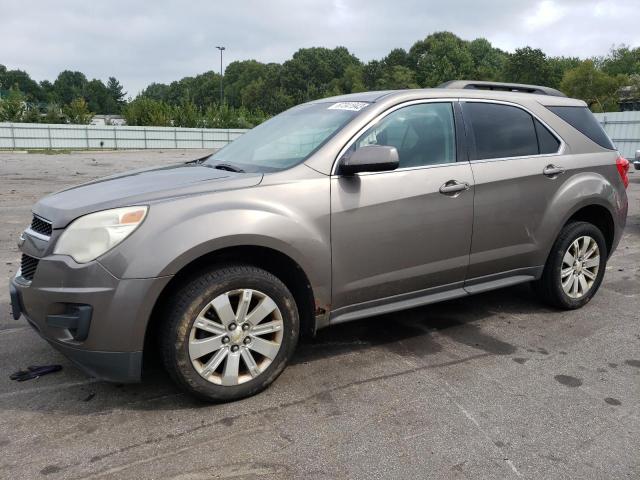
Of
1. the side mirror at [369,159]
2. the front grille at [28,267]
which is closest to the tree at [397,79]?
the side mirror at [369,159]

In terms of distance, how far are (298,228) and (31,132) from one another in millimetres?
40207

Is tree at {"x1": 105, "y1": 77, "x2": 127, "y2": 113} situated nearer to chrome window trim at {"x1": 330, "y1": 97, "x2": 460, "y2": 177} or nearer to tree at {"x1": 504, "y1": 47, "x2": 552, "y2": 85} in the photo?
tree at {"x1": 504, "y1": 47, "x2": 552, "y2": 85}

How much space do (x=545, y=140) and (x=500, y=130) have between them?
1.55 ft

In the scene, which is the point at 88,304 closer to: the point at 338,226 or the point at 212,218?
the point at 212,218

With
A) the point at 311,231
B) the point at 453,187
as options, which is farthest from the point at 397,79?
the point at 311,231

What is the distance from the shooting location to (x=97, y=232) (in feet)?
8.86

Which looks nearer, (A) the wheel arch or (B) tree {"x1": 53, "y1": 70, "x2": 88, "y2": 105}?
(A) the wheel arch

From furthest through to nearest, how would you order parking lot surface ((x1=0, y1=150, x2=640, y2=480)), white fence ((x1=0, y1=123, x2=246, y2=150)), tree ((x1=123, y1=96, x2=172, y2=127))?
tree ((x1=123, y1=96, x2=172, y2=127)) → white fence ((x1=0, y1=123, x2=246, y2=150)) → parking lot surface ((x1=0, y1=150, x2=640, y2=480))

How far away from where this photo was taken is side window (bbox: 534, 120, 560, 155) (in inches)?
165

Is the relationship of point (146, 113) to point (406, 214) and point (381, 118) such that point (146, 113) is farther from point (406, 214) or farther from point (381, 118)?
point (406, 214)

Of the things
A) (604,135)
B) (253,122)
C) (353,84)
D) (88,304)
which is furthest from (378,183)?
(353,84)

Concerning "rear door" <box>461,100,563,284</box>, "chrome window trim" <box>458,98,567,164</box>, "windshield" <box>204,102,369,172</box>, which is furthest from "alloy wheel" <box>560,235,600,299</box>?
"windshield" <box>204,102,369,172</box>

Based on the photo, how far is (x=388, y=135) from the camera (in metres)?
3.53

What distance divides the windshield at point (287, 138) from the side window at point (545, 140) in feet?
4.97
